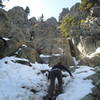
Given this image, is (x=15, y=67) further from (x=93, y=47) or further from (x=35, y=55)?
(x=93, y=47)

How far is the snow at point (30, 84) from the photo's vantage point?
11641 mm

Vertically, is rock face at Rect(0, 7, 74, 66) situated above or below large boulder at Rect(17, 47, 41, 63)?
above

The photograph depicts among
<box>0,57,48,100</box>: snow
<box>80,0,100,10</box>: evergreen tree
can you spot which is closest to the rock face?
<box>0,57,48,100</box>: snow

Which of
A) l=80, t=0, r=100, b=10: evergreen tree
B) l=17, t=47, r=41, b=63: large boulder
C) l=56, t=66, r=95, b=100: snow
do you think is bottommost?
l=56, t=66, r=95, b=100: snow

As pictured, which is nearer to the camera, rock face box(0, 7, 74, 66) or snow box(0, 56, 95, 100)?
snow box(0, 56, 95, 100)

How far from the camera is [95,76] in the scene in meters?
13.3

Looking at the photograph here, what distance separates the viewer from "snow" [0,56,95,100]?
38.2 feet

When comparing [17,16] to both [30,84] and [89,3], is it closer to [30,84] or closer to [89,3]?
[89,3]

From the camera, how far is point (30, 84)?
1341 centimetres

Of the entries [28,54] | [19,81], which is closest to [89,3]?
[28,54]

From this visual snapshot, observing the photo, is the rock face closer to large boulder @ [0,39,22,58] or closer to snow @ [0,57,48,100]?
large boulder @ [0,39,22,58]

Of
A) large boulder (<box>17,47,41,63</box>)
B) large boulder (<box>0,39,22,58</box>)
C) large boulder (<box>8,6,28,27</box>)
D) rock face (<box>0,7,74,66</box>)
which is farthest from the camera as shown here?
large boulder (<box>8,6,28,27</box>)

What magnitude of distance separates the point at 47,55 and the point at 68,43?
6.80 metres

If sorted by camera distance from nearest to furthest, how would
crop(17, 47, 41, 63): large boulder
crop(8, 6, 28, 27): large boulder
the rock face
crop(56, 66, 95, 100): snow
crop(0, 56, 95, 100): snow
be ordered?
crop(56, 66, 95, 100): snow
crop(0, 56, 95, 100): snow
crop(17, 47, 41, 63): large boulder
the rock face
crop(8, 6, 28, 27): large boulder
